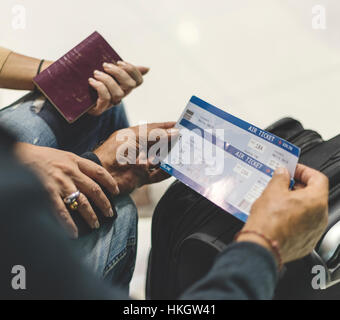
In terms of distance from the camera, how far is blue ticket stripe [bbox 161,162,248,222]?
75cm

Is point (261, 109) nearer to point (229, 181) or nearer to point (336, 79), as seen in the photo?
point (336, 79)

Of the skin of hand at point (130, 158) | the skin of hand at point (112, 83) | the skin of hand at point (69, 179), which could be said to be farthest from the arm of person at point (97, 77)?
the skin of hand at point (69, 179)

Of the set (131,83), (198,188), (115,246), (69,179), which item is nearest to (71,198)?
(69,179)

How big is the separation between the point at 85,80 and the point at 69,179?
0.99 feet

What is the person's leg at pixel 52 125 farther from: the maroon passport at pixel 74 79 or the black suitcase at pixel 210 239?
the black suitcase at pixel 210 239

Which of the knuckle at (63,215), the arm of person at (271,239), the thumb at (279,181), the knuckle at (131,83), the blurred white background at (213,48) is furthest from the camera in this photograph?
the blurred white background at (213,48)

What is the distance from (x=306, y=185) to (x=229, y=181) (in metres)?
0.14

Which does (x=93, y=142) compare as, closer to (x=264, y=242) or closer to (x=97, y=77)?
(x=97, y=77)

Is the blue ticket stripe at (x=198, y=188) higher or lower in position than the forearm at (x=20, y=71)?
lower

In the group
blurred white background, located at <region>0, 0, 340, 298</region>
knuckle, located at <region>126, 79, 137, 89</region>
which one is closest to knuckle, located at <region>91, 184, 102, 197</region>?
knuckle, located at <region>126, 79, 137, 89</region>

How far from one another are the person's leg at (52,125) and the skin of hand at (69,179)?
0.10 m

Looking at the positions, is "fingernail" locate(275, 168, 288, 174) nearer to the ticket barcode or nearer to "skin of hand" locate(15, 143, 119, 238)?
the ticket barcode

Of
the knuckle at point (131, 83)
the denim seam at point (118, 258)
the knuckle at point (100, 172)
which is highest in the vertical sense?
the knuckle at point (131, 83)

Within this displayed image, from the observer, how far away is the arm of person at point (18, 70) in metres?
1.06
